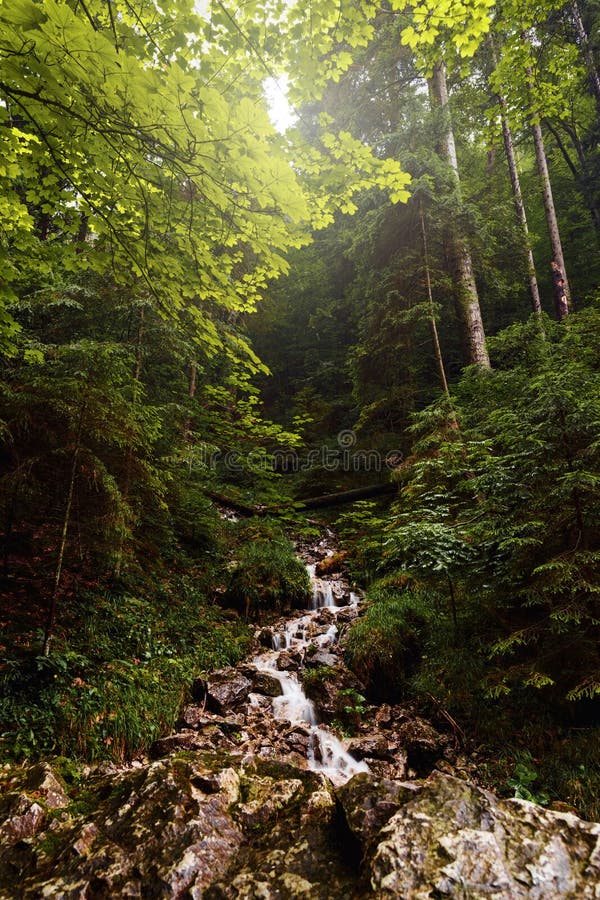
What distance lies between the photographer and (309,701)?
4820 mm

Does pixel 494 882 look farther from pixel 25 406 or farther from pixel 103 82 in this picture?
pixel 25 406

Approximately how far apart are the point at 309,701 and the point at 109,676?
235 cm

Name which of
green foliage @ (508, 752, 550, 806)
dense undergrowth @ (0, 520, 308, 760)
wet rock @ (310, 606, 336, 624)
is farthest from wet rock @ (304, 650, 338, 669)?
green foliage @ (508, 752, 550, 806)

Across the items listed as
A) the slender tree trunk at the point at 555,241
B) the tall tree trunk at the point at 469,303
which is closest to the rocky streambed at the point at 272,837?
the tall tree trunk at the point at 469,303

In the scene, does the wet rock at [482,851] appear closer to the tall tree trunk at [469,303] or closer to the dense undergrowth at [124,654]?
the dense undergrowth at [124,654]

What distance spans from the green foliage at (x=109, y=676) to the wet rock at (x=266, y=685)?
62 cm

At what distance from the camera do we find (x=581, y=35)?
13.9 metres

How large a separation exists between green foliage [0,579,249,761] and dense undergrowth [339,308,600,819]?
2.28 m

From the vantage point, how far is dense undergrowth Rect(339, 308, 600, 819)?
3.19m

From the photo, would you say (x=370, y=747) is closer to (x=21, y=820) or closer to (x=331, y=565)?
(x=21, y=820)

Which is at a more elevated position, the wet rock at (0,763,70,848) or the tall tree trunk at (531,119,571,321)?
the tall tree trunk at (531,119,571,321)

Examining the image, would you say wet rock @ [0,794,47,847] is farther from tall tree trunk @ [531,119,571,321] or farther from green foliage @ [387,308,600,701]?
tall tree trunk @ [531,119,571,321]

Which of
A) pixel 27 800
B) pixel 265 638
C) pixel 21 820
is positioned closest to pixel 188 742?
pixel 27 800

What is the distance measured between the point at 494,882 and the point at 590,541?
2.77 meters
